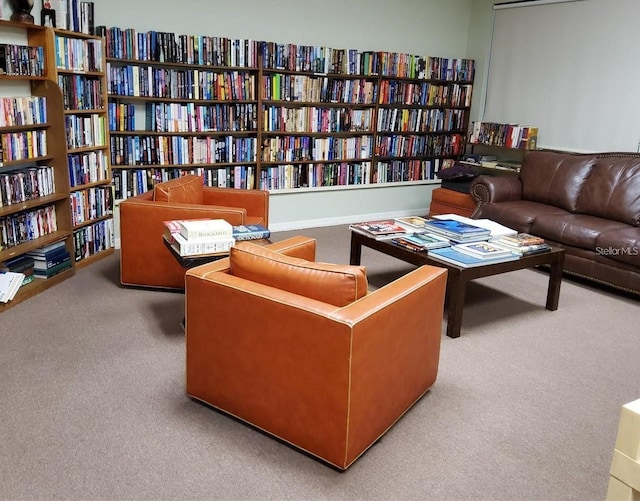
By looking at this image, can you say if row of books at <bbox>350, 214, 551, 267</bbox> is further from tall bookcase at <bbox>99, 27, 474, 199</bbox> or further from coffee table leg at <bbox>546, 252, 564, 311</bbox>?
tall bookcase at <bbox>99, 27, 474, 199</bbox>

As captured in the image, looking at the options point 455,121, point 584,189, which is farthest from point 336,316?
point 455,121

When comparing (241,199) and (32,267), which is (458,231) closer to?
(241,199)

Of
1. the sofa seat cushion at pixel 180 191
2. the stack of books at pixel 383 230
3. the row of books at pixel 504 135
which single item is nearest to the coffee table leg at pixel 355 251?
the stack of books at pixel 383 230

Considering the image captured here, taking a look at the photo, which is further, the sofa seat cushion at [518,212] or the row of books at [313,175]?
the row of books at [313,175]

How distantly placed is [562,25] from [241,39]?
3207 millimetres

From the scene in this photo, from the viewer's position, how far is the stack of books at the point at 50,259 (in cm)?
383

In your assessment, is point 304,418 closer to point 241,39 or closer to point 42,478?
point 42,478

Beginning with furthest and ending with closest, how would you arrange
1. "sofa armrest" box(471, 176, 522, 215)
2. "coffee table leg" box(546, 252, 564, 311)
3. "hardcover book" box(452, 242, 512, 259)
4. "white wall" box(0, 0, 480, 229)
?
"sofa armrest" box(471, 176, 522, 215) < "white wall" box(0, 0, 480, 229) < "coffee table leg" box(546, 252, 564, 311) < "hardcover book" box(452, 242, 512, 259)

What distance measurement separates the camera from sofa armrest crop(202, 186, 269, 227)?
14.2 feet

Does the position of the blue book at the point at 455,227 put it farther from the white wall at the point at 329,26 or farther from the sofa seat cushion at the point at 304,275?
the white wall at the point at 329,26

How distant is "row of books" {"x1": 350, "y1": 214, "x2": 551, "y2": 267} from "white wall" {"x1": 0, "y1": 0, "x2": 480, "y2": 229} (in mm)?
2052

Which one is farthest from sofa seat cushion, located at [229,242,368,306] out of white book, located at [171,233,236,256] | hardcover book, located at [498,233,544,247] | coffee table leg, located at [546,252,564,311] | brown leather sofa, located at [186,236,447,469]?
coffee table leg, located at [546,252,564,311]

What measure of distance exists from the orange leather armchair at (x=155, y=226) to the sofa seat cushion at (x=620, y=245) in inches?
102

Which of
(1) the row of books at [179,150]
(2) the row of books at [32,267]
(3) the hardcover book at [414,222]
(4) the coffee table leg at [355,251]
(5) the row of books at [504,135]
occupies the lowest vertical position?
(2) the row of books at [32,267]
